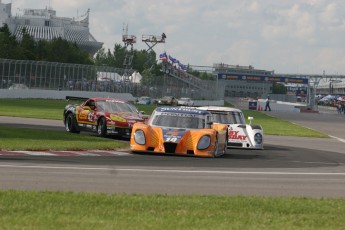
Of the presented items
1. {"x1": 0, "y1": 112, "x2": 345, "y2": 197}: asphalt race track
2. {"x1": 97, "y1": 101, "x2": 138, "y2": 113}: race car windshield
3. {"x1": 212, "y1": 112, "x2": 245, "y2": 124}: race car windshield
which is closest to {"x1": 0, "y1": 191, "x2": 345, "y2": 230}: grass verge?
{"x1": 0, "y1": 112, "x2": 345, "y2": 197}: asphalt race track

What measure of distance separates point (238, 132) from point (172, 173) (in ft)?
35.6

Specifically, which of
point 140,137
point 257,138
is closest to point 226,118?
point 257,138

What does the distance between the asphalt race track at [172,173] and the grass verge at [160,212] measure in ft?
5.56

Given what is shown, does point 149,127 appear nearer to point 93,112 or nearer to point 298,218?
point 93,112

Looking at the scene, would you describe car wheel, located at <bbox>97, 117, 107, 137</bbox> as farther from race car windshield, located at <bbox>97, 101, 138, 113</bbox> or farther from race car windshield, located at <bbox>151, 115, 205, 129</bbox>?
race car windshield, located at <bbox>151, 115, 205, 129</bbox>

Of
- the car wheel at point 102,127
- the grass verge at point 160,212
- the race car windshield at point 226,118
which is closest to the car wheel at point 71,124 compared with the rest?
the car wheel at point 102,127

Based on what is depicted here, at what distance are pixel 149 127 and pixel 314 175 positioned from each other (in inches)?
247

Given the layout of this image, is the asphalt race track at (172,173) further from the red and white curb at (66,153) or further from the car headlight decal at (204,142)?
the car headlight decal at (204,142)

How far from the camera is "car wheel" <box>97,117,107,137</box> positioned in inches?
1225

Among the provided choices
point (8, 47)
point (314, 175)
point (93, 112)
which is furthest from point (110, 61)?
point (314, 175)

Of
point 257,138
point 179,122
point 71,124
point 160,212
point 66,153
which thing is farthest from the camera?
point 71,124

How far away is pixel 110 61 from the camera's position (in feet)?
614

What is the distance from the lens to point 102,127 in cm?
3128

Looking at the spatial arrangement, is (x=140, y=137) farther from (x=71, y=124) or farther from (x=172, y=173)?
(x=71, y=124)
